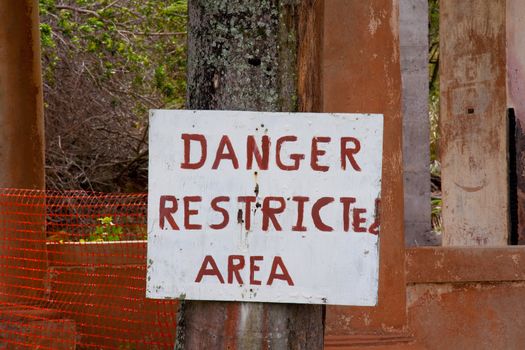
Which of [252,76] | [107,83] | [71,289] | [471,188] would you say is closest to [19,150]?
[71,289]

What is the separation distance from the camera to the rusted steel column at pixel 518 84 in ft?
25.3

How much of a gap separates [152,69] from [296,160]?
10.2 meters

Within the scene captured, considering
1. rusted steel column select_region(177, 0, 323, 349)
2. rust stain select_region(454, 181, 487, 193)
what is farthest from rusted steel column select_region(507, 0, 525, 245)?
rusted steel column select_region(177, 0, 323, 349)

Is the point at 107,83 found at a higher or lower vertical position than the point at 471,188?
higher

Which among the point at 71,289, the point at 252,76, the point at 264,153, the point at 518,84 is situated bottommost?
the point at 71,289

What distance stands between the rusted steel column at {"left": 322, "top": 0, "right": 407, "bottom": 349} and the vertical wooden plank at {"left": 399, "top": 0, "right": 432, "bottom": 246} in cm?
327

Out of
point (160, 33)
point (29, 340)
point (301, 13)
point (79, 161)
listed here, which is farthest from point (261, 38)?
point (79, 161)

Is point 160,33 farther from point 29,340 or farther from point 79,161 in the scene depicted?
point 29,340

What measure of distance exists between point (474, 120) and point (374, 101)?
2571mm

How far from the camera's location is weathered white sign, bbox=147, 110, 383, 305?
3.16 meters

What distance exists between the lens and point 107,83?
12.8 meters

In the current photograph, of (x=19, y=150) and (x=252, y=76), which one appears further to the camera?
(x=19, y=150)

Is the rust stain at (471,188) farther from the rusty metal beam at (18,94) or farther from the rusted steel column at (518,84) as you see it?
the rusty metal beam at (18,94)

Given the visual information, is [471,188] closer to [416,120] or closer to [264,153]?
[416,120]
